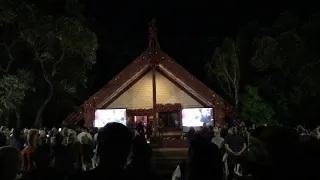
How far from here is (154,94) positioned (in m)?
23.2

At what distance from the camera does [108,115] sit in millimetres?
23922

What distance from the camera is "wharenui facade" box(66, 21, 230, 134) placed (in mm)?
24125

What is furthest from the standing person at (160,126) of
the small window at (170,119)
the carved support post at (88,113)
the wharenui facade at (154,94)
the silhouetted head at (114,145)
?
the silhouetted head at (114,145)

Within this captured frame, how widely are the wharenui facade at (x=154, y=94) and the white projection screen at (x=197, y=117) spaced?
37 centimetres

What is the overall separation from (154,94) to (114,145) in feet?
67.2

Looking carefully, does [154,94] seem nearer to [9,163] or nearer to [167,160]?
[167,160]

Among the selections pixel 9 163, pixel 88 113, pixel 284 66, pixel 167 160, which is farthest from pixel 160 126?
pixel 9 163

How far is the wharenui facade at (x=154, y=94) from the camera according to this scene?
24125 mm

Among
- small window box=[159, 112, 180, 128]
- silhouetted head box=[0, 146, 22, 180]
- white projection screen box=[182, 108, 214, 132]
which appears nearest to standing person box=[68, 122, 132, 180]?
silhouetted head box=[0, 146, 22, 180]

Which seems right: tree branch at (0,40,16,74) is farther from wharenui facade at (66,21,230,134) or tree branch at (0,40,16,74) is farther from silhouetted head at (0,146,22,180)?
silhouetted head at (0,146,22,180)

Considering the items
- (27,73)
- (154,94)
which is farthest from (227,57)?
(27,73)

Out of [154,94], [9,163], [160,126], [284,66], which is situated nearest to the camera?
[9,163]

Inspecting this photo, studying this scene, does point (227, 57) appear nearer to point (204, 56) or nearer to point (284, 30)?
point (284, 30)

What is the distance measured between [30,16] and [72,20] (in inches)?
77.5
